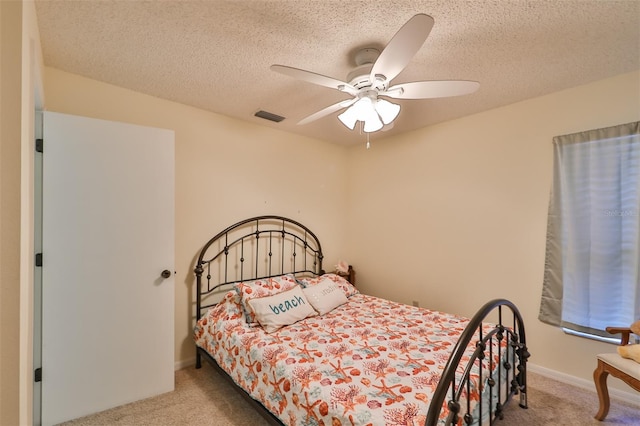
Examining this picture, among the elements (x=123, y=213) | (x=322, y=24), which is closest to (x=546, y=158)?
(x=322, y=24)

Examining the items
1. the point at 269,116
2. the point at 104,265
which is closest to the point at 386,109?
the point at 269,116

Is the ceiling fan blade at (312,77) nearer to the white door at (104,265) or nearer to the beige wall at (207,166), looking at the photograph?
the white door at (104,265)

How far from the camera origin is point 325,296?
9.38ft

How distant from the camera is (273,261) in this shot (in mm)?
3475

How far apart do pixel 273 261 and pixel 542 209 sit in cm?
278

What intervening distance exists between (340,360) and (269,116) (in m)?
2.43

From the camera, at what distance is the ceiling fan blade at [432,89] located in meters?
1.64

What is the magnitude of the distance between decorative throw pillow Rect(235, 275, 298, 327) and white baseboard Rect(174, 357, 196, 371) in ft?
2.80

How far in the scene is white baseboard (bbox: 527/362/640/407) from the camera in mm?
2180

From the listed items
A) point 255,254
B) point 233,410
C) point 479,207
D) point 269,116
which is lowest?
point 233,410

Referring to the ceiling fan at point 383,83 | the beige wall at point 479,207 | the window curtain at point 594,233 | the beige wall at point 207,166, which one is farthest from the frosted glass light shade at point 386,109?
the beige wall at point 207,166

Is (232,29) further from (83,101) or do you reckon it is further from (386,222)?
(386,222)

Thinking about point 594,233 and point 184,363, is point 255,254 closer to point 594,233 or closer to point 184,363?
point 184,363

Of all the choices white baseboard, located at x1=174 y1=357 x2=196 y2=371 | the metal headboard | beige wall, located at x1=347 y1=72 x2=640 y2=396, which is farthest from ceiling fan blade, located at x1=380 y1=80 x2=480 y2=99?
white baseboard, located at x1=174 y1=357 x2=196 y2=371
